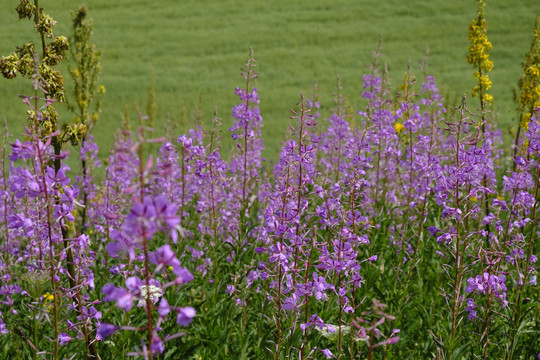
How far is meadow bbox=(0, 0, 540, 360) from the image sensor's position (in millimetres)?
2557

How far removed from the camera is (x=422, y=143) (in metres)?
5.45

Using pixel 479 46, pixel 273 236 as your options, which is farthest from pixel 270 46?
pixel 273 236

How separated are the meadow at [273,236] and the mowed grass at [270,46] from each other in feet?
22.8

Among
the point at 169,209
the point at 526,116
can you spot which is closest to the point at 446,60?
the point at 526,116

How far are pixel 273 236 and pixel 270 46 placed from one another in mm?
18124

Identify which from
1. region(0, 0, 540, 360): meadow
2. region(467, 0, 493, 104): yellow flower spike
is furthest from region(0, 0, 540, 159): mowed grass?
region(467, 0, 493, 104): yellow flower spike

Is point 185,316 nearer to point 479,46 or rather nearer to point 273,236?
point 273,236

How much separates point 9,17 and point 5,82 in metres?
4.63

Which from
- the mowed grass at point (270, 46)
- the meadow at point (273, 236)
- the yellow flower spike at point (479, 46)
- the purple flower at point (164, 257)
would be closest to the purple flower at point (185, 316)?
the meadow at point (273, 236)

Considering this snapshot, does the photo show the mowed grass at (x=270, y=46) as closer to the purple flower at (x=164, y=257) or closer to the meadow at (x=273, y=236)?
the meadow at (x=273, y=236)

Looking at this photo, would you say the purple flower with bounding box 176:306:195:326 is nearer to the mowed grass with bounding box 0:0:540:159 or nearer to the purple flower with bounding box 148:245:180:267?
the purple flower with bounding box 148:245:180:267

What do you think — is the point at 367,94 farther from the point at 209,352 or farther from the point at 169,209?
the point at 169,209

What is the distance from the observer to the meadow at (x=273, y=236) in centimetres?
256

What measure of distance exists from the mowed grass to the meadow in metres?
6.95
